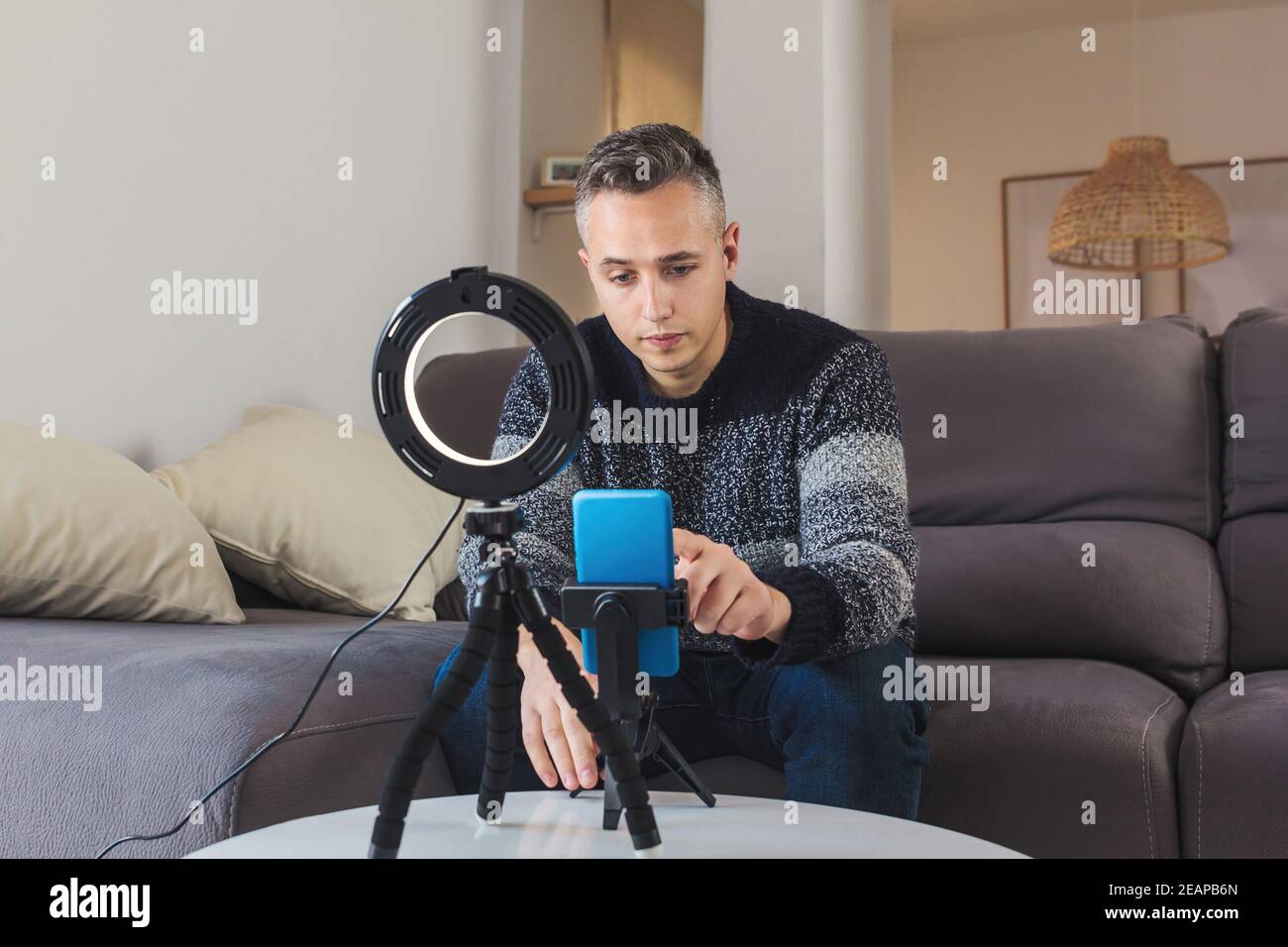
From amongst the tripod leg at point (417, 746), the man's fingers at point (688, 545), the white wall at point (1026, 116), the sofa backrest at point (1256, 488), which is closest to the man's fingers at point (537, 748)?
the man's fingers at point (688, 545)

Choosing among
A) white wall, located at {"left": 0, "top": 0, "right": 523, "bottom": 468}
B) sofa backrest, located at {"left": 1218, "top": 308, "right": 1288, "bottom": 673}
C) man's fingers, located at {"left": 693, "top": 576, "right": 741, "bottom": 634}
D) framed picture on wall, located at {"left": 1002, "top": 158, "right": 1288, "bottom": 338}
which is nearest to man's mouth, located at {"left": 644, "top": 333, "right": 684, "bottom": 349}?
man's fingers, located at {"left": 693, "top": 576, "right": 741, "bottom": 634}

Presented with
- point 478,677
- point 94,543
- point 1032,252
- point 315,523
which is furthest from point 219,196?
point 1032,252

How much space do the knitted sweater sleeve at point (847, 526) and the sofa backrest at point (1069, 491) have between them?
427 mm

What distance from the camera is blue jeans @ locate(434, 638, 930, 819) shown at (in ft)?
3.69

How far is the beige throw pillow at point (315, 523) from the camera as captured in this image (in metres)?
1.84

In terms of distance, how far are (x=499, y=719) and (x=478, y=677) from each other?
0.39 ft

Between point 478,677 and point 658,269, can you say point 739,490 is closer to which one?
point 658,269

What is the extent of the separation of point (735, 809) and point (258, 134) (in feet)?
6.28

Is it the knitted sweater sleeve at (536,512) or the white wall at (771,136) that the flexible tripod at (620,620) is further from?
the white wall at (771,136)

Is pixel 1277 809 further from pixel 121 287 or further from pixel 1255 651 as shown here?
pixel 121 287

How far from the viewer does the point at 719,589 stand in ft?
3.00

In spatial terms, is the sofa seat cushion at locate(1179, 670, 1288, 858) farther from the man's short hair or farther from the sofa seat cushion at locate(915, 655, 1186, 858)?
the man's short hair

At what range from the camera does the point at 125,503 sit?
162cm

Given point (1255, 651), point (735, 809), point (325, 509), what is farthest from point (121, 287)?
point (1255, 651)
